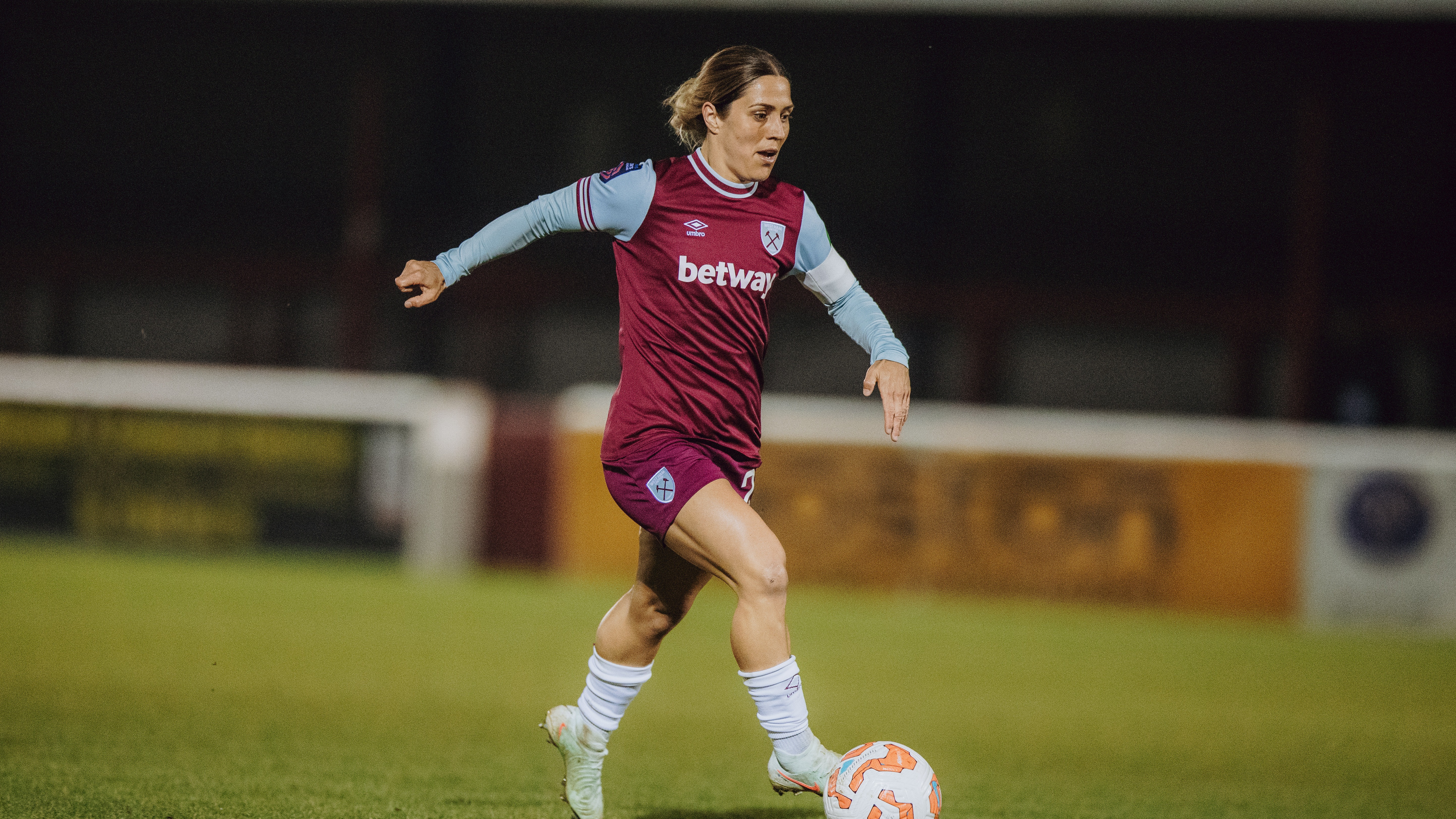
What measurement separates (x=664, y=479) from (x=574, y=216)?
720 millimetres

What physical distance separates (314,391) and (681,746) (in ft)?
23.2

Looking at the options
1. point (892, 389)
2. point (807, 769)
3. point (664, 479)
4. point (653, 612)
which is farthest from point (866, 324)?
point (807, 769)

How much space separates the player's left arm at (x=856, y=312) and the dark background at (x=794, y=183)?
46.9ft

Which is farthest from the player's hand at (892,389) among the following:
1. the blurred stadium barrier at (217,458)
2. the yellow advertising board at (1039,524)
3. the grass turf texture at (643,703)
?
the blurred stadium barrier at (217,458)

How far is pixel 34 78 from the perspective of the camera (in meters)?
19.7

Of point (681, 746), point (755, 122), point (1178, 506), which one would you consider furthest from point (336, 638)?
point (1178, 506)

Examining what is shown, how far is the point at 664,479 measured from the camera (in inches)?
148

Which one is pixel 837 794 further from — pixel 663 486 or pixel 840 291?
pixel 840 291

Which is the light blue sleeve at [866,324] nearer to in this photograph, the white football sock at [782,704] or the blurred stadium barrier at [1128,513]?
the white football sock at [782,704]

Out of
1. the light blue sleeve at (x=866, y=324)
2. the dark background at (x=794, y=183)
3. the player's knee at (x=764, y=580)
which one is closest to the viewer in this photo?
the player's knee at (x=764, y=580)

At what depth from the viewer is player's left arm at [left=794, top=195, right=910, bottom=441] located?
3771 mm

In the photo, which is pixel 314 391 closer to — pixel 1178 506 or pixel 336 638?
pixel 336 638

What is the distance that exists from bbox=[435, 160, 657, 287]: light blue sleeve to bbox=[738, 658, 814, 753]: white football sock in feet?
3.82

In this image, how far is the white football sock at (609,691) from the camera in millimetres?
4074
